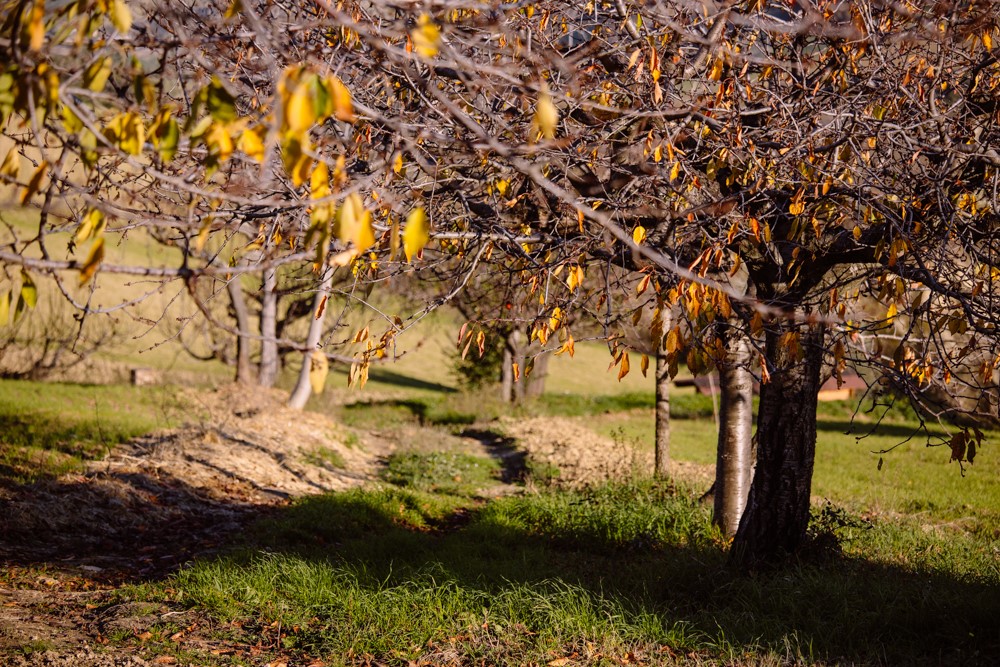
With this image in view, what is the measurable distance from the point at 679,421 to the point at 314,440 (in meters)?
11.1

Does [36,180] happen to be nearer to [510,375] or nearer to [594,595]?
[594,595]

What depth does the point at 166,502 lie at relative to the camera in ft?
28.2

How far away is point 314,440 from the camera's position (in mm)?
13086

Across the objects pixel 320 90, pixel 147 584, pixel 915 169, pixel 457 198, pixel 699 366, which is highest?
pixel 915 169

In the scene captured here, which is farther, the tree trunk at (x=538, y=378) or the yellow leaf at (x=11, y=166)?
the tree trunk at (x=538, y=378)

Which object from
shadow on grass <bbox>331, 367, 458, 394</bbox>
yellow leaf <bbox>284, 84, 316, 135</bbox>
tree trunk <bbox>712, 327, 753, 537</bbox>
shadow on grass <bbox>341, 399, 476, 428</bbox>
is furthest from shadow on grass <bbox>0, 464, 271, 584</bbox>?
shadow on grass <bbox>331, 367, 458, 394</bbox>

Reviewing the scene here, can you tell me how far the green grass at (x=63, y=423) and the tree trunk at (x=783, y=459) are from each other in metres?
7.48

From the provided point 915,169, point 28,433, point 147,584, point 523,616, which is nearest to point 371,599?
point 523,616

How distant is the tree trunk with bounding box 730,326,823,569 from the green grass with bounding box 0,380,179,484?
748 centimetres

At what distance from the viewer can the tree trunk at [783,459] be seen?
5680mm

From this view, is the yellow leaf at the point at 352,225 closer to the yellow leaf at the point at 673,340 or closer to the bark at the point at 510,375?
the yellow leaf at the point at 673,340

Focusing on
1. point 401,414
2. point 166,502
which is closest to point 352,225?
point 166,502

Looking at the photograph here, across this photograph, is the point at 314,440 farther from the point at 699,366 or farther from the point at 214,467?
the point at 699,366

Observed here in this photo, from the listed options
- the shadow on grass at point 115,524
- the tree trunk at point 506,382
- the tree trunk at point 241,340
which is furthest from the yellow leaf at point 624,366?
the tree trunk at point 506,382
